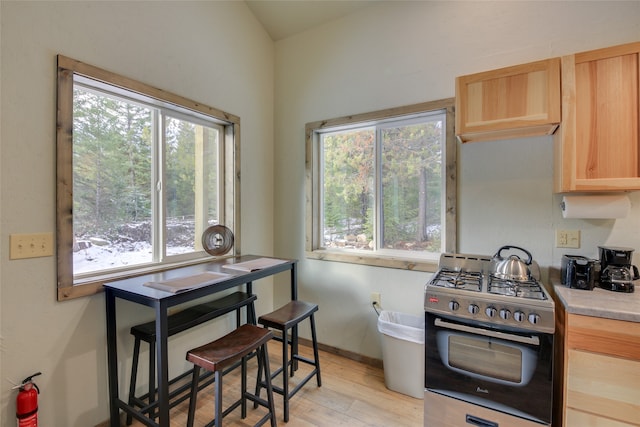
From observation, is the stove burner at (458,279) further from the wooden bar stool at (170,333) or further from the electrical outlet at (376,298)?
the wooden bar stool at (170,333)

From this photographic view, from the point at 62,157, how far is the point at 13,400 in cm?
125

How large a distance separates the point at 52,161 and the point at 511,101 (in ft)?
8.57

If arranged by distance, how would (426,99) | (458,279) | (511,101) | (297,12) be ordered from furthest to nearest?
(297,12) → (426,99) → (458,279) → (511,101)

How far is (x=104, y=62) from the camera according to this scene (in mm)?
1767

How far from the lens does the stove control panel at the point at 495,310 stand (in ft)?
4.65

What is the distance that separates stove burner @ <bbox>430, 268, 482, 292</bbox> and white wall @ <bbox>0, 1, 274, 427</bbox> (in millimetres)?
1941

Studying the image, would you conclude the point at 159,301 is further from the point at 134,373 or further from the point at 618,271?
the point at 618,271

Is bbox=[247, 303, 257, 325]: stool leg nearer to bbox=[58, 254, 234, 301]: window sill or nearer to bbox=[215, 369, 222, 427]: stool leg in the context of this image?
bbox=[58, 254, 234, 301]: window sill

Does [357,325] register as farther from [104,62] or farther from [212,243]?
[104,62]

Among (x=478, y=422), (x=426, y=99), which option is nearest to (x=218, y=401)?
(x=478, y=422)

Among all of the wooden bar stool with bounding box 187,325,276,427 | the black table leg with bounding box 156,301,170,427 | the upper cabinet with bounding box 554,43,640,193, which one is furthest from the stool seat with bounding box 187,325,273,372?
the upper cabinet with bounding box 554,43,640,193

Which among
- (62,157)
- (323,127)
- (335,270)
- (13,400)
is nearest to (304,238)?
(335,270)

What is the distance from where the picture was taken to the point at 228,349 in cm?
156

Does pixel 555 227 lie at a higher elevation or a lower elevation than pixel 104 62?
lower
